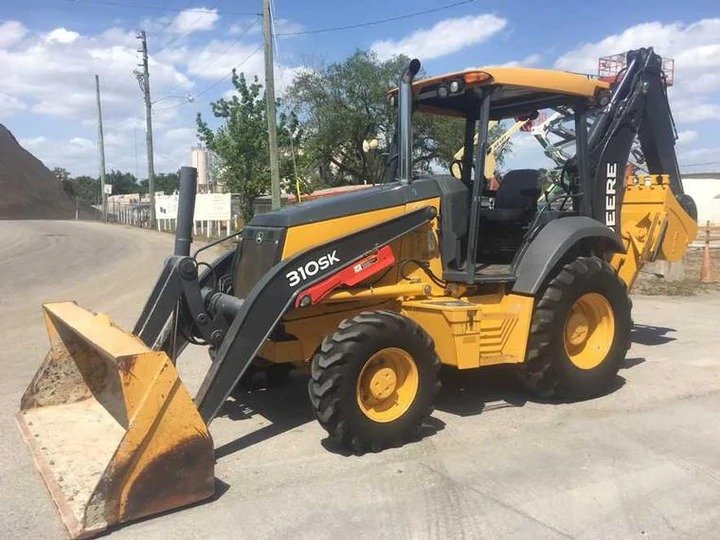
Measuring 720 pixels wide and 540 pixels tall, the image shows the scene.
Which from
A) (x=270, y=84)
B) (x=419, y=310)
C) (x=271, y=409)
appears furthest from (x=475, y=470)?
(x=270, y=84)

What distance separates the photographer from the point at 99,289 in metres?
13.8

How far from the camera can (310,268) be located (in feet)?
15.8

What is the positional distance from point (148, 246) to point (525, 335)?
20.4m

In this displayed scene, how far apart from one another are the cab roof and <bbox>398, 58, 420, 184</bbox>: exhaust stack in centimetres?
39

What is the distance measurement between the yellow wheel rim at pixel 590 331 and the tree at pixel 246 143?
20084 millimetres

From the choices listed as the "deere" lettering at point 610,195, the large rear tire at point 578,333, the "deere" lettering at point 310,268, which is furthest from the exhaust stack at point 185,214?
the "deere" lettering at point 610,195

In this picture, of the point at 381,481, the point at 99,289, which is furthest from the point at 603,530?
the point at 99,289

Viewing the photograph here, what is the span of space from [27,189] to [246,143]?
47.2m

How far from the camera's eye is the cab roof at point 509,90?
5.56 metres

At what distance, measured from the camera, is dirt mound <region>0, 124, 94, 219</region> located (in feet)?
200

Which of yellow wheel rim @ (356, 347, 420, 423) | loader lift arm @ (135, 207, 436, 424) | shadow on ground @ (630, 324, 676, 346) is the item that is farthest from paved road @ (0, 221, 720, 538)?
shadow on ground @ (630, 324, 676, 346)

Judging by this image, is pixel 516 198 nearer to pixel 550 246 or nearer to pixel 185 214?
pixel 550 246

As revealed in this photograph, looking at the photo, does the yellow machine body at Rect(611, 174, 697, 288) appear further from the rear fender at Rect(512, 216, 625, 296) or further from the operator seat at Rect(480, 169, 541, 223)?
the operator seat at Rect(480, 169, 541, 223)

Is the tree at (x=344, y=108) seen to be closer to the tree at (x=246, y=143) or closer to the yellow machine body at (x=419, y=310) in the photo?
the tree at (x=246, y=143)
